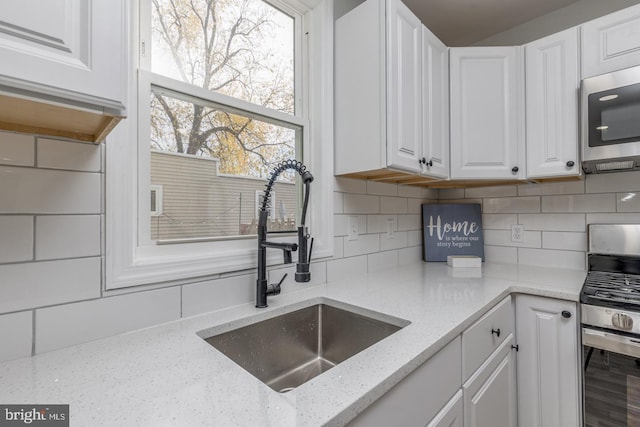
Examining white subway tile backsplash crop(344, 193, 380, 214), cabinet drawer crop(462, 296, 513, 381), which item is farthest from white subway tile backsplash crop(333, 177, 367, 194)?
cabinet drawer crop(462, 296, 513, 381)

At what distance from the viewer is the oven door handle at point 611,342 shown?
3.57ft

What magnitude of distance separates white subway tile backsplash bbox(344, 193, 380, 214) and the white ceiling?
1.20 meters

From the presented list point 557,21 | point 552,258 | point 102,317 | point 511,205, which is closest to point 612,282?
point 552,258

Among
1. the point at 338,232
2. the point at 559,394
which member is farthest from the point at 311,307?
the point at 559,394

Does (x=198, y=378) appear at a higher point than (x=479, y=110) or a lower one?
lower

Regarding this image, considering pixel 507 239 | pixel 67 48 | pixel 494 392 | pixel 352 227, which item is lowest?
pixel 494 392

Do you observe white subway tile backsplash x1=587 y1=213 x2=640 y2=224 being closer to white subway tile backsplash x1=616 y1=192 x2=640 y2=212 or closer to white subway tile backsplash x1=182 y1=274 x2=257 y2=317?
white subway tile backsplash x1=616 y1=192 x2=640 y2=212

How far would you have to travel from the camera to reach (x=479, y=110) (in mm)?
1711

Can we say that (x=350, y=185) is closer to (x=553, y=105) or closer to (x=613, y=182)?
(x=553, y=105)

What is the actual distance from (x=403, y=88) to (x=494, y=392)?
1.31 metres

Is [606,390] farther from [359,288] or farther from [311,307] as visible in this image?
[311,307]

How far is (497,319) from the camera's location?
1225 mm

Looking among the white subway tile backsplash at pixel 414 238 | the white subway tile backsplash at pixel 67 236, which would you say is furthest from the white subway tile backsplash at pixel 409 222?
the white subway tile backsplash at pixel 67 236

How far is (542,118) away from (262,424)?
1.91 m
